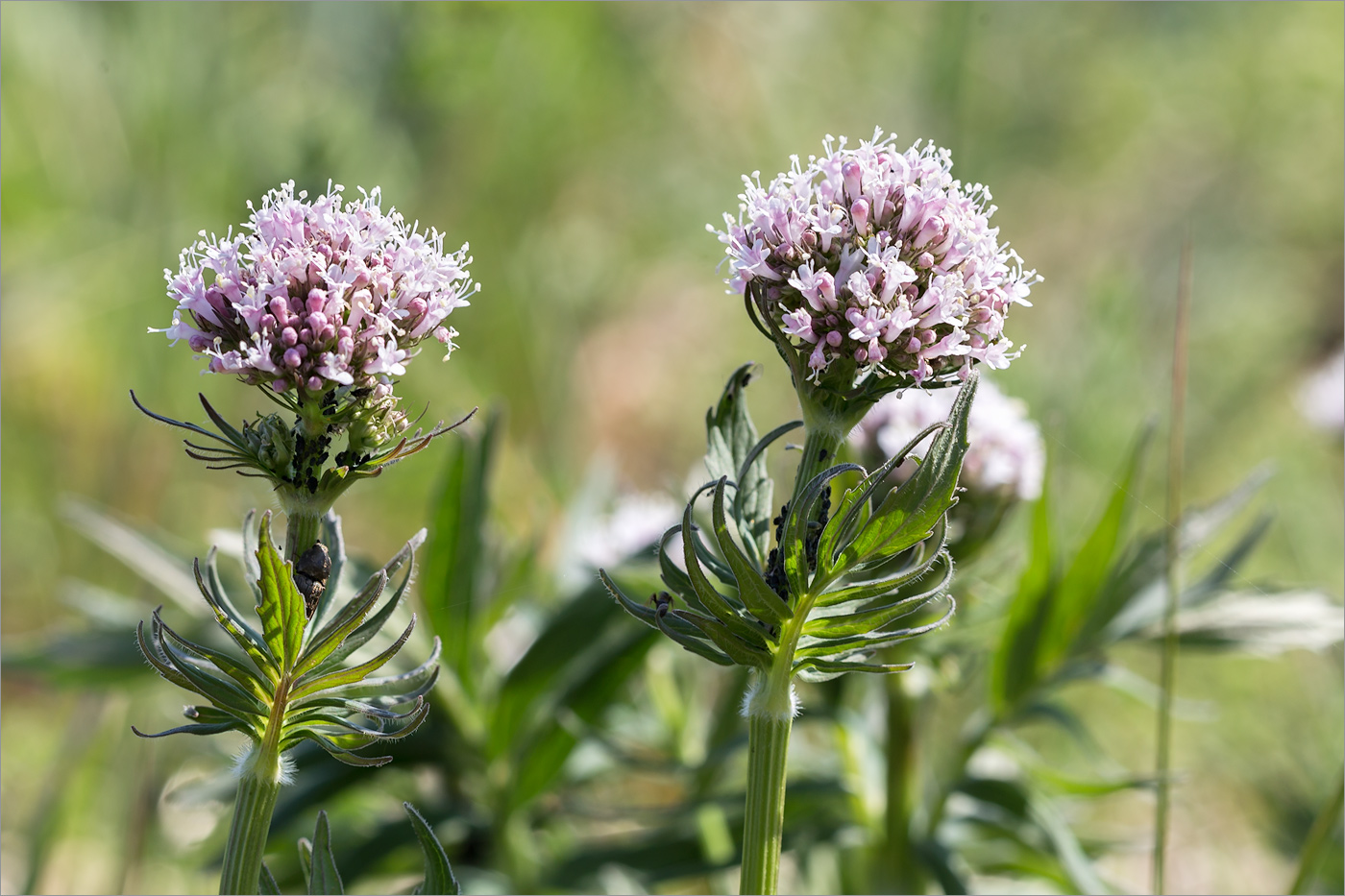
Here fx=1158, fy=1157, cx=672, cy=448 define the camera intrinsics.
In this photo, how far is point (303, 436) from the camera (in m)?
1.37

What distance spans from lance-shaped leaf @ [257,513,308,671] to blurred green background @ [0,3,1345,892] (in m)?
1.67

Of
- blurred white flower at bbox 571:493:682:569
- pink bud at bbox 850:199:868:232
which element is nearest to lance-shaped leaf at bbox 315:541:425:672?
pink bud at bbox 850:199:868:232

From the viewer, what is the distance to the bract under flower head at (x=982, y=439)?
7.55ft

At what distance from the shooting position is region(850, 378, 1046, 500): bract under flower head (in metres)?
2.30

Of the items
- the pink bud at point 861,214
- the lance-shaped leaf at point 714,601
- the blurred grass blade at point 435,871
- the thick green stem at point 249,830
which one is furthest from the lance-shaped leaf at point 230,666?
the pink bud at point 861,214

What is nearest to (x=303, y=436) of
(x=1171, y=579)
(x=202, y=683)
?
(x=202, y=683)

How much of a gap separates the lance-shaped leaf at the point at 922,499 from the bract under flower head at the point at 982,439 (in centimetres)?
90

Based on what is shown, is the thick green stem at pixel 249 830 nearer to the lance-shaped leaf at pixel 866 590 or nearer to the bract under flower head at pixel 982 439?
the lance-shaped leaf at pixel 866 590

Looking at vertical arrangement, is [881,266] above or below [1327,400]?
below

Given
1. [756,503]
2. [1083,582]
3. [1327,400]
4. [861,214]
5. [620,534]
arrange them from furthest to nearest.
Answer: [1327,400] → [620,534] → [1083,582] → [756,503] → [861,214]

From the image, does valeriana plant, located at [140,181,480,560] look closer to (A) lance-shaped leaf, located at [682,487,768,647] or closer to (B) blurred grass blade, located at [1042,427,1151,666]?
(A) lance-shaped leaf, located at [682,487,768,647]

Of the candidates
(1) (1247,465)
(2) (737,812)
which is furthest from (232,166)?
(1) (1247,465)

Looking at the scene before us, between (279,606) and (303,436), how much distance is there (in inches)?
8.0

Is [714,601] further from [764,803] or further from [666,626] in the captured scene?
[764,803]
